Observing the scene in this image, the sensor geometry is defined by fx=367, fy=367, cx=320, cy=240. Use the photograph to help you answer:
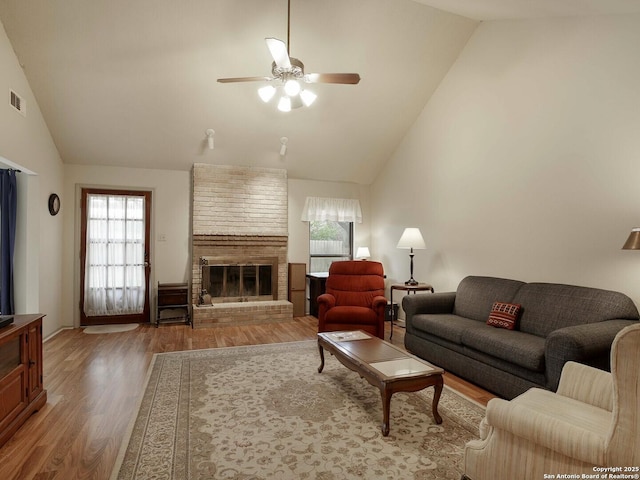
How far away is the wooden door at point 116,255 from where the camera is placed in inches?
213

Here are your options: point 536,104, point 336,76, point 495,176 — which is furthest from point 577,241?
point 336,76

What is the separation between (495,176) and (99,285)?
5.60 meters

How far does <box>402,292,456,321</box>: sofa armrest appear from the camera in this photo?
13.3ft

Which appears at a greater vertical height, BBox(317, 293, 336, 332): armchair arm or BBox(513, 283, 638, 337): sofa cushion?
BBox(513, 283, 638, 337): sofa cushion

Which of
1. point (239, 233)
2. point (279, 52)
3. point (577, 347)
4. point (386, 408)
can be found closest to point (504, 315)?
point (577, 347)

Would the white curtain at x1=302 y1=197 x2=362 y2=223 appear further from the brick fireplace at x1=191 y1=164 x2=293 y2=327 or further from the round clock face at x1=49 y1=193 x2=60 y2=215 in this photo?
the round clock face at x1=49 y1=193 x2=60 y2=215

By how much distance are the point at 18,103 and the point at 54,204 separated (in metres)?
1.44

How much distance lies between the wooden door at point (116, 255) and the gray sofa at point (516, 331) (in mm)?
4009

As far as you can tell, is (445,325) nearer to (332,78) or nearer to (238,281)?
(332,78)

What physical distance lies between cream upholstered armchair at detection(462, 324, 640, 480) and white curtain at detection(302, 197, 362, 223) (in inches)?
188

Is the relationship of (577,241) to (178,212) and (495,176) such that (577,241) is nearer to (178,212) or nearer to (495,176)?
(495,176)

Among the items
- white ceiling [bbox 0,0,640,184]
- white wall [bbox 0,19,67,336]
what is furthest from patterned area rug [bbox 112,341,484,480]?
white ceiling [bbox 0,0,640,184]

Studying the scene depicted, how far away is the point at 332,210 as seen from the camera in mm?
6539

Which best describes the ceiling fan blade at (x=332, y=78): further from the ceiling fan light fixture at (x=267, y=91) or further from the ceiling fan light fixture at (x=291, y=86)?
the ceiling fan light fixture at (x=267, y=91)
